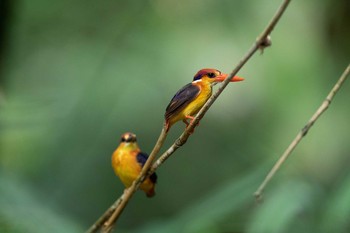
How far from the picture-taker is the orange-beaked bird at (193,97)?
3.23ft

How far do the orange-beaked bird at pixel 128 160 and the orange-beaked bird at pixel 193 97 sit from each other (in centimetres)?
18

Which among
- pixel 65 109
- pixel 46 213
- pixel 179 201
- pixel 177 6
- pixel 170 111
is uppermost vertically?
pixel 177 6

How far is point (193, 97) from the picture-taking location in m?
1.00

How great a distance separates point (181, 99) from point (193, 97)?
0.06ft

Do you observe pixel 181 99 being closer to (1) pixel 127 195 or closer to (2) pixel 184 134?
(2) pixel 184 134

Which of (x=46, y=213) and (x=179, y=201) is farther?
(x=179, y=201)

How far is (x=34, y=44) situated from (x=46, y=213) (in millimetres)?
4036

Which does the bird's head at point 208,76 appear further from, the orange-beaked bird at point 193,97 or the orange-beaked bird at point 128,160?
the orange-beaked bird at point 128,160

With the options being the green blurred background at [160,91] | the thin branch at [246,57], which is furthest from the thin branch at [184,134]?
the green blurred background at [160,91]

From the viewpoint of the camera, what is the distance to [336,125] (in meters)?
5.10

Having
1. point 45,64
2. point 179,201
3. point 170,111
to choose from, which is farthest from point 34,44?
point 170,111

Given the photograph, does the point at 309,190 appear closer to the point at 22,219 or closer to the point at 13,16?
the point at 22,219

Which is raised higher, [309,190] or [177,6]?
[177,6]

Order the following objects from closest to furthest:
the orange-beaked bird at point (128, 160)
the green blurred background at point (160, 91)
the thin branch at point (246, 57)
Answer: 1. the thin branch at point (246, 57)
2. the orange-beaked bird at point (128, 160)
3. the green blurred background at point (160, 91)
